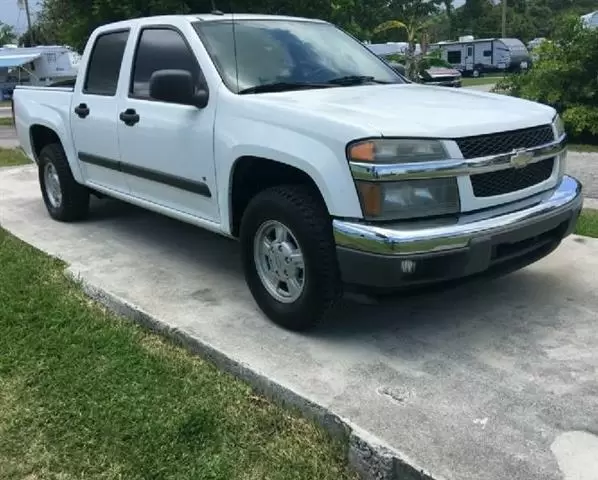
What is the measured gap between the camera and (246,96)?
4.09m

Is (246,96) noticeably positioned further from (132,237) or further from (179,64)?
(132,237)

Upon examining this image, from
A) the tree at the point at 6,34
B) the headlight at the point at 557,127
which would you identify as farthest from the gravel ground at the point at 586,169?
the tree at the point at 6,34

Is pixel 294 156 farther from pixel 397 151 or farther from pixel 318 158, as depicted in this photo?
pixel 397 151

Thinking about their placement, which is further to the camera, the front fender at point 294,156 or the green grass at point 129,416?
the front fender at point 294,156

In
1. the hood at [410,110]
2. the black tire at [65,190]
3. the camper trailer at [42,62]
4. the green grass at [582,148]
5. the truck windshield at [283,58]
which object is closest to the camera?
the hood at [410,110]

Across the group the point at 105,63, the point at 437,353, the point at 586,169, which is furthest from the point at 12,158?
the point at 437,353

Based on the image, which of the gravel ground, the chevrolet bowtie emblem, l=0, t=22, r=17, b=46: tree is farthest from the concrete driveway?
l=0, t=22, r=17, b=46: tree

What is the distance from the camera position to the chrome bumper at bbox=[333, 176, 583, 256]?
3324 millimetres

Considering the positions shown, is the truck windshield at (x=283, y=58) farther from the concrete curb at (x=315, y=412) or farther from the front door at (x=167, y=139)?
the concrete curb at (x=315, y=412)

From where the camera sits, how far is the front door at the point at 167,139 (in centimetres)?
434

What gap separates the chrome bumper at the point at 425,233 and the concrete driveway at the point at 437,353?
428 millimetres

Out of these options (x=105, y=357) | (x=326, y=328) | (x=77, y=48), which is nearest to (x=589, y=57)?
(x=77, y=48)

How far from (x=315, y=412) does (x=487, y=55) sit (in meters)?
49.1

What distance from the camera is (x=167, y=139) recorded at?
459 centimetres
